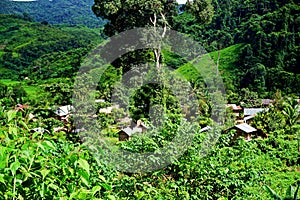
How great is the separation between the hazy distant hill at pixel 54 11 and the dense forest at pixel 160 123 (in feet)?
165

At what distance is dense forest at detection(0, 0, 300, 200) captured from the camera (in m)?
1.12

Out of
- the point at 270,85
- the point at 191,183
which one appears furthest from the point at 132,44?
the point at 270,85

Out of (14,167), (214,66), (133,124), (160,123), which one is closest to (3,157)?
(14,167)

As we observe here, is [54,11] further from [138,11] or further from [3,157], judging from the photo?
[3,157]

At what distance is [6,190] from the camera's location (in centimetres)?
95

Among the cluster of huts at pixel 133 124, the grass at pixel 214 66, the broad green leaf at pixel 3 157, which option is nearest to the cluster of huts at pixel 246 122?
the cluster of huts at pixel 133 124

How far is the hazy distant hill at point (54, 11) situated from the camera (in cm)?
8726

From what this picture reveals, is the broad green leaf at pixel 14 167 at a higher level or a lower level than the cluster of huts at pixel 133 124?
higher

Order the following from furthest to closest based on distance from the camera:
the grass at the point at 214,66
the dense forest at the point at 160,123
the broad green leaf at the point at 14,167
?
the grass at the point at 214,66, the dense forest at the point at 160,123, the broad green leaf at the point at 14,167

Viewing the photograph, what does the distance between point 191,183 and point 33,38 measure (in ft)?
164

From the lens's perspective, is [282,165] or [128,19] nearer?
[128,19]

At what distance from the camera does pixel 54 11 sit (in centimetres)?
10488

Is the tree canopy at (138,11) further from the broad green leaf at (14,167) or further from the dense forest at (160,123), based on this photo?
the broad green leaf at (14,167)

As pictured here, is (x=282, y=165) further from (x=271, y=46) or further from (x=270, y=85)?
(x=271, y=46)
